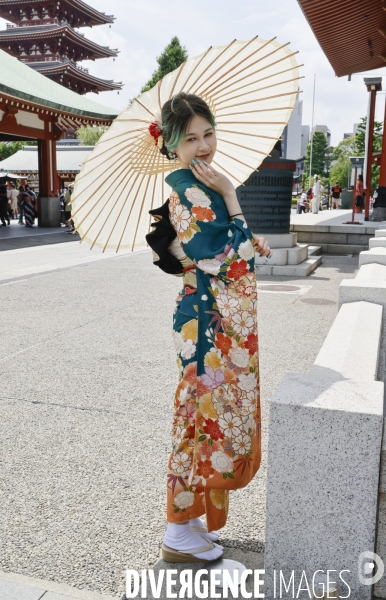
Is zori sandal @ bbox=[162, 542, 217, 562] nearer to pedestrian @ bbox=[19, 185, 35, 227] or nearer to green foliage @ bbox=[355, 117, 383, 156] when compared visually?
pedestrian @ bbox=[19, 185, 35, 227]

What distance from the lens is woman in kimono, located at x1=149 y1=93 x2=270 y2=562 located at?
1892mm

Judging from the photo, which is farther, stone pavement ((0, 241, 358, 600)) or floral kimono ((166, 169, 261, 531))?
stone pavement ((0, 241, 358, 600))

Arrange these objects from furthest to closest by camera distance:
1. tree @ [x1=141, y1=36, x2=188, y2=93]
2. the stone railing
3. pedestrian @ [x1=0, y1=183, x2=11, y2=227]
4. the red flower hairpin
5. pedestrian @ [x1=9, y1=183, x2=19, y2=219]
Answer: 1. tree @ [x1=141, y1=36, x2=188, y2=93]
2. pedestrian @ [x1=9, y1=183, x2=19, y2=219]
3. pedestrian @ [x1=0, y1=183, x2=11, y2=227]
4. the red flower hairpin
5. the stone railing

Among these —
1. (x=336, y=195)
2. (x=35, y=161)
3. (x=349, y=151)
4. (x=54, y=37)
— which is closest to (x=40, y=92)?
(x=336, y=195)

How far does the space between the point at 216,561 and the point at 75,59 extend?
145 feet

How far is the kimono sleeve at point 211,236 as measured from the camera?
187cm

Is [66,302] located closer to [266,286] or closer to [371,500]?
[266,286]

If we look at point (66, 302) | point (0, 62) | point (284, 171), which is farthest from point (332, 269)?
point (0, 62)

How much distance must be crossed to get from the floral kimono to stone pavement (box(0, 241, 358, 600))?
1.66ft

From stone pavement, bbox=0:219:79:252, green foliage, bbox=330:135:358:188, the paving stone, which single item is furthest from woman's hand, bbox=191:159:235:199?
green foliage, bbox=330:135:358:188

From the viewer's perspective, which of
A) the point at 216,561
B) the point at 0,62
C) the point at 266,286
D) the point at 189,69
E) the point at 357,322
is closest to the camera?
the point at 216,561

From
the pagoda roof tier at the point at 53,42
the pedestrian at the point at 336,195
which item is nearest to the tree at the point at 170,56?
the pagoda roof tier at the point at 53,42

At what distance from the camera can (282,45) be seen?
258cm

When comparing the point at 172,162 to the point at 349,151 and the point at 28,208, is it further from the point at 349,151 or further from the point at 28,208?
the point at 349,151
